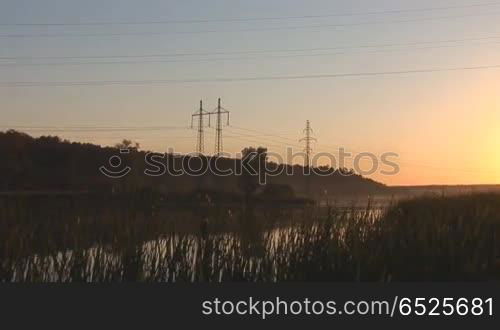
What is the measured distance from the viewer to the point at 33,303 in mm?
8805

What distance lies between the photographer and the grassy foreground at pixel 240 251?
10453 millimetres

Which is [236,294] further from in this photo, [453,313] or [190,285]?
[453,313]

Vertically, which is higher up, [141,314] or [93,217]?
[93,217]

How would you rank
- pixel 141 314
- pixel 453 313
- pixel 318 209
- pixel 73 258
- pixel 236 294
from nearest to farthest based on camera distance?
pixel 453 313, pixel 141 314, pixel 236 294, pixel 73 258, pixel 318 209

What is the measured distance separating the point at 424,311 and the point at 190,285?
327 centimetres

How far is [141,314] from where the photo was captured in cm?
849

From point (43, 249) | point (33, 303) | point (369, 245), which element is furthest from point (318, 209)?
point (33, 303)

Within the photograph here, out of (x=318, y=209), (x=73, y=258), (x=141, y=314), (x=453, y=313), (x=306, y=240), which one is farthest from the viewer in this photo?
(x=318, y=209)

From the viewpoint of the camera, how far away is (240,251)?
10.9 m

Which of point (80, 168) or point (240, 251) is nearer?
point (240, 251)

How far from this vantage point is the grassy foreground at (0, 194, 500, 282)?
34.3 ft

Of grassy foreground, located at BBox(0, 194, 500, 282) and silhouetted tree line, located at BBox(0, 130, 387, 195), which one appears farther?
silhouetted tree line, located at BBox(0, 130, 387, 195)

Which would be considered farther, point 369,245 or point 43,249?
point 369,245

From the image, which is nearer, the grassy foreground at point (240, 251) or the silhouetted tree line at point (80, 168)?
the grassy foreground at point (240, 251)
